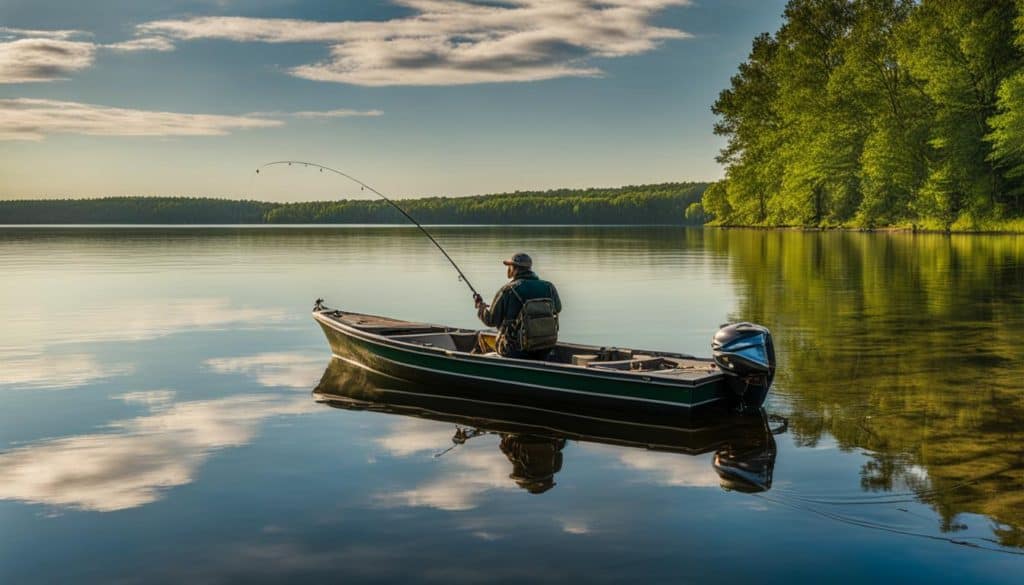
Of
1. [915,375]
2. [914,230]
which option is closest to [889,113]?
[914,230]

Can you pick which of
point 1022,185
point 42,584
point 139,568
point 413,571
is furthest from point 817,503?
point 1022,185

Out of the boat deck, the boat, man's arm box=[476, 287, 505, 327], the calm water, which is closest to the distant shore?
the calm water

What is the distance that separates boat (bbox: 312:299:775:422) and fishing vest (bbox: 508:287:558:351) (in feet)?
1.39

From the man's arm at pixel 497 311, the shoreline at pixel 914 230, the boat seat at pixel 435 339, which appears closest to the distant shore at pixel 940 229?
the shoreline at pixel 914 230

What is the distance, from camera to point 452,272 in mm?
37906

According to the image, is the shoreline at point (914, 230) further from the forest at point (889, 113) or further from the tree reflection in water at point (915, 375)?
the tree reflection in water at point (915, 375)

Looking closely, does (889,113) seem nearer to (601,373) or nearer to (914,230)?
(914,230)

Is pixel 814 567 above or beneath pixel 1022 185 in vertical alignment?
beneath

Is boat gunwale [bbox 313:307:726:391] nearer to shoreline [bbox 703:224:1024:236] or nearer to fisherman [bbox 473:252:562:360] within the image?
fisherman [bbox 473:252:562:360]

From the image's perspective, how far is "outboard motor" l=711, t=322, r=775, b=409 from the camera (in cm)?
1052

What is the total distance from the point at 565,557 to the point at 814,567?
173 cm

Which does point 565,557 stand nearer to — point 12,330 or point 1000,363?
point 1000,363

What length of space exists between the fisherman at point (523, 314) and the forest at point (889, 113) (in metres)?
44.3

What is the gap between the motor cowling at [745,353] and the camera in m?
10.5
